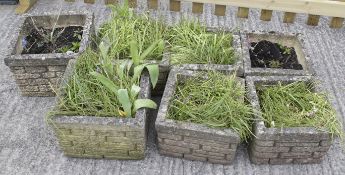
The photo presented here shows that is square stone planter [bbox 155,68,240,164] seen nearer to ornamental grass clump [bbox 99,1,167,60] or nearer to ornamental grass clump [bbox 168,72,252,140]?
ornamental grass clump [bbox 168,72,252,140]

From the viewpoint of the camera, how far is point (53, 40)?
3262mm

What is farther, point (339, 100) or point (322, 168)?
point (339, 100)

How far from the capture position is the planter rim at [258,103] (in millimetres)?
2504

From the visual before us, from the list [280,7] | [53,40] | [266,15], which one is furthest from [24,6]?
[280,7]

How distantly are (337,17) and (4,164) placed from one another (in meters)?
3.17

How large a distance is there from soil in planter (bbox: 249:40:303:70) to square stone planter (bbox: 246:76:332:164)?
21 centimetres

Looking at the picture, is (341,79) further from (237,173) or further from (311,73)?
(237,173)

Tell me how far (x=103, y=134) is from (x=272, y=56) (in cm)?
140

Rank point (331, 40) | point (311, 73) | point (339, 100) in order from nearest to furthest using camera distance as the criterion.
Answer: point (311, 73) → point (339, 100) → point (331, 40)

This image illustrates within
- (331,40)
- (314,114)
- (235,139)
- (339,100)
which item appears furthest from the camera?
(331,40)

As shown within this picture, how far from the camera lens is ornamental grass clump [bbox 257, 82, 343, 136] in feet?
8.55

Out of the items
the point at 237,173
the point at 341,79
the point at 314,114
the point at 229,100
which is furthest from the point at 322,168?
the point at 341,79

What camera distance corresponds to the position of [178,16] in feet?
13.7

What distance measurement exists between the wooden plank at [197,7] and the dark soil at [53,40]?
125 centimetres
